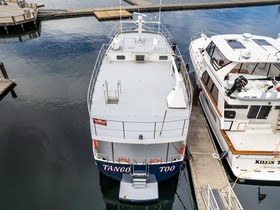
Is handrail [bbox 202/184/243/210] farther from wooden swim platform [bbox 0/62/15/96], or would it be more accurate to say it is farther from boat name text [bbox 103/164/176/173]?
wooden swim platform [bbox 0/62/15/96]

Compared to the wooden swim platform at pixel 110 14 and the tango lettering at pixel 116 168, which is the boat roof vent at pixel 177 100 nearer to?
the tango lettering at pixel 116 168

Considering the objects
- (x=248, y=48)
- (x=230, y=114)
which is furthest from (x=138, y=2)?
(x=230, y=114)

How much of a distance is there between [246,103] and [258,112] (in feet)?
4.15

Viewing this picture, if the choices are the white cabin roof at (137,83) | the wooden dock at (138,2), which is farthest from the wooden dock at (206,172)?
the wooden dock at (138,2)

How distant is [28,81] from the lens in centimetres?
1906

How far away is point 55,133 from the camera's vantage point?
14.2 m

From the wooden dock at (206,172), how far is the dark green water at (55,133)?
1.12m

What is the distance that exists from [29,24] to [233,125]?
28697mm

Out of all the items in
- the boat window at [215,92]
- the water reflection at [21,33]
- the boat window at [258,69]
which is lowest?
the water reflection at [21,33]

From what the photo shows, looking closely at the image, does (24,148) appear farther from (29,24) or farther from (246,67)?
(29,24)

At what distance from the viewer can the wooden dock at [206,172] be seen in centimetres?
955

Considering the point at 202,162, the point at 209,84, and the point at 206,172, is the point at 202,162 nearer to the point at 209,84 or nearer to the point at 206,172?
the point at 206,172

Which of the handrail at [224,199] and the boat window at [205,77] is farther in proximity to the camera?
the boat window at [205,77]

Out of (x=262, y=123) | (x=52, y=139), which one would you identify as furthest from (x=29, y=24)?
(x=262, y=123)
